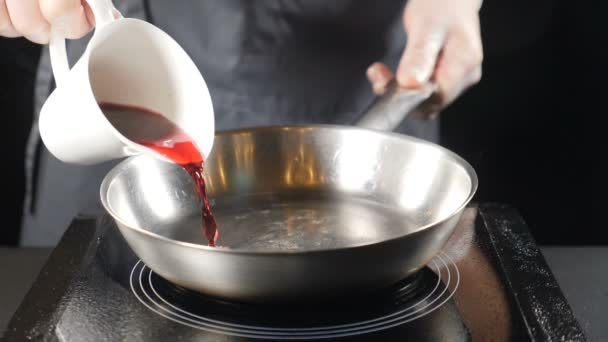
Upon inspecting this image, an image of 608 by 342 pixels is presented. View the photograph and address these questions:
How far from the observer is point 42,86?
4.96 feet

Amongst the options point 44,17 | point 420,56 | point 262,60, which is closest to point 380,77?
point 420,56

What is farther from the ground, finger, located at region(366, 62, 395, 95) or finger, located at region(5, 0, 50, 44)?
finger, located at region(5, 0, 50, 44)

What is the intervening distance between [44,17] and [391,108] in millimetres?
502

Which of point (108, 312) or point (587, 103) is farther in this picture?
point (587, 103)

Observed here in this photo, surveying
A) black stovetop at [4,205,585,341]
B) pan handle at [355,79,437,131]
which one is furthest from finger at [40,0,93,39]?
pan handle at [355,79,437,131]

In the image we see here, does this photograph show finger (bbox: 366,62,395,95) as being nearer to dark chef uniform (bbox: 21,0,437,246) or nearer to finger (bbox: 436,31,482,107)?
finger (bbox: 436,31,482,107)

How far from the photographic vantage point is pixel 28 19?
1.03m

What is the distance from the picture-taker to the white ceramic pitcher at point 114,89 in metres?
0.91

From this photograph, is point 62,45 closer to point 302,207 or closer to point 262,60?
point 302,207

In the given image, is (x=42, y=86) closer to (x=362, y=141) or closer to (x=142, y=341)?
(x=362, y=141)

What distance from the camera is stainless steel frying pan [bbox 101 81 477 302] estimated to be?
81 centimetres

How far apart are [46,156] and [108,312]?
78 centimetres

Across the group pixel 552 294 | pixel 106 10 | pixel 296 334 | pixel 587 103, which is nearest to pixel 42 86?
pixel 106 10

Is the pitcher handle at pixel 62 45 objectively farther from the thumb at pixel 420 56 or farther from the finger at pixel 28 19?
the thumb at pixel 420 56
